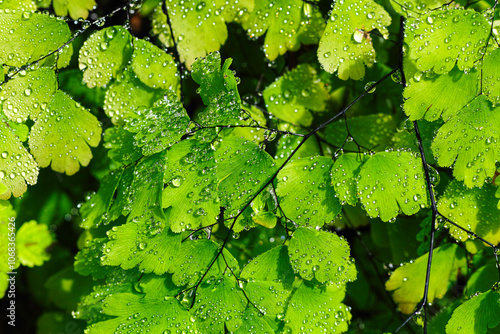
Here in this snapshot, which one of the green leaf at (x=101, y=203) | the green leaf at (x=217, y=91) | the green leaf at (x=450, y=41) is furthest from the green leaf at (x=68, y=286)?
the green leaf at (x=450, y=41)

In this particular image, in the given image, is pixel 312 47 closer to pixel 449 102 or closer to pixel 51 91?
pixel 449 102

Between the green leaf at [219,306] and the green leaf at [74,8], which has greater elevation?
the green leaf at [74,8]

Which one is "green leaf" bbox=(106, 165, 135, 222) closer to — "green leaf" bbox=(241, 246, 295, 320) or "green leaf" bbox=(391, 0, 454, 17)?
"green leaf" bbox=(241, 246, 295, 320)

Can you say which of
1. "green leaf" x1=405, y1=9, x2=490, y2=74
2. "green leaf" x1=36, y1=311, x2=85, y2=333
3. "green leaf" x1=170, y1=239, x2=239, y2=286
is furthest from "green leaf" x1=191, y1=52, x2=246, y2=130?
"green leaf" x1=36, y1=311, x2=85, y2=333

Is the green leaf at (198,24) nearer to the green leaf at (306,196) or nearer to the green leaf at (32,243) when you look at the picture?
the green leaf at (306,196)

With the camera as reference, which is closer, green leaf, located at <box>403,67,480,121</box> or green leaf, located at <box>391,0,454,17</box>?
green leaf, located at <box>403,67,480,121</box>

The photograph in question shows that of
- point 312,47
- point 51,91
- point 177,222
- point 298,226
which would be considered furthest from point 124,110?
point 312,47
